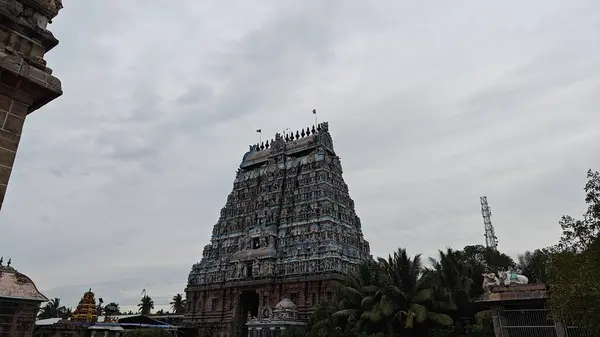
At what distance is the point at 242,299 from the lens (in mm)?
45938

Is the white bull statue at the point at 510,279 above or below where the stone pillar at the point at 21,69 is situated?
below

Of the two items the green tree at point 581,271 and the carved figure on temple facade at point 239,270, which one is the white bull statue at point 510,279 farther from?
the carved figure on temple facade at point 239,270

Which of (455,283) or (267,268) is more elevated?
(267,268)

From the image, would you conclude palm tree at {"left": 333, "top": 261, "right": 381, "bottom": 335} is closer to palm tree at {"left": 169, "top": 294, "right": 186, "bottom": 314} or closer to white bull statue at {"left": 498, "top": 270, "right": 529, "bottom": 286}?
white bull statue at {"left": 498, "top": 270, "right": 529, "bottom": 286}

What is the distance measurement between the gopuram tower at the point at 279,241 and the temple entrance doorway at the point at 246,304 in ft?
0.33

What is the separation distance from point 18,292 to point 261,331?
20075mm

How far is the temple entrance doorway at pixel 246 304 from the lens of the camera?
148 ft

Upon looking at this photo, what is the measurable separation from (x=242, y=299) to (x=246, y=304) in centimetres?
136

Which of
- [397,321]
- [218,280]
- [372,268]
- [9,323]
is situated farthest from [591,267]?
[218,280]

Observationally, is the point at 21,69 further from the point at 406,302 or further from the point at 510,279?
the point at 406,302

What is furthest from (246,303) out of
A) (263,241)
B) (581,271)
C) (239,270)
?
(581,271)

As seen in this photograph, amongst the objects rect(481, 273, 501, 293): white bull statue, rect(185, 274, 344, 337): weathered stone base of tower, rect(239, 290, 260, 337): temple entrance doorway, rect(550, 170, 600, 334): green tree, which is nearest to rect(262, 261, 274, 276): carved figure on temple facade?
rect(185, 274, 344, 337): weathered stone base of tower

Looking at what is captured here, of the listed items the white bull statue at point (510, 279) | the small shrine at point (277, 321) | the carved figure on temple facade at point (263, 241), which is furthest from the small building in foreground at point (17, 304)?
the carved figure on temple facade at point (263, 241)

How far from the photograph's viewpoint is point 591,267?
12609mm
